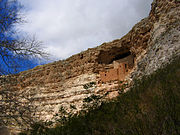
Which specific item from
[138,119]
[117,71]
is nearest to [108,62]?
[117,71]

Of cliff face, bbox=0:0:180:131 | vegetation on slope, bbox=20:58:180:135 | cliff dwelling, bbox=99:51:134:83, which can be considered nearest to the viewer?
vegetation on slope, bbox=20:58:180:135

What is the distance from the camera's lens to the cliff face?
22.3 ft

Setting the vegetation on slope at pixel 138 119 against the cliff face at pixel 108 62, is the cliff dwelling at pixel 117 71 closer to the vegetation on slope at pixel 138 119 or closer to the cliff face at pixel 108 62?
the cliff face at pixel 108 62

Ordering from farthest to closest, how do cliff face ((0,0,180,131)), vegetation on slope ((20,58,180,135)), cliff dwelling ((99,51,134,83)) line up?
cliff dwelling ((99,51,134,83)), cliff face ((0,0,180,131)), vegetation on slope ((20,58,180,135))

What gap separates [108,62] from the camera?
1245cm

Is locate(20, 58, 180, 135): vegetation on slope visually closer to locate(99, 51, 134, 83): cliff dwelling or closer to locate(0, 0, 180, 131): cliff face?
locate(0, 0, 180, 131): cliff face

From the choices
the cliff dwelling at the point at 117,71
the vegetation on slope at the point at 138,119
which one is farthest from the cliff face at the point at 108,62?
the vegetation on slope at the point at 138,119

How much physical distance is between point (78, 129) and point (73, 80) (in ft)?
32.8

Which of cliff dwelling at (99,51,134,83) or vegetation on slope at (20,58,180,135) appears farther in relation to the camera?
cliff dwelling at (99,51,134,83)

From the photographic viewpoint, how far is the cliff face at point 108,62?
6.79m

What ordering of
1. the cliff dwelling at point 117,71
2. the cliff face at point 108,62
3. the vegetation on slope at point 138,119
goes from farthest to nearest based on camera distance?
the cliff dwelling at point 117,71 < the cliff face at point 108,62 < the vegetation on slope at point 138,119

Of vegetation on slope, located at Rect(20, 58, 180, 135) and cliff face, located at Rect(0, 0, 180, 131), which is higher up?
cliff face, located at Rect(0, 0, 180, 131)

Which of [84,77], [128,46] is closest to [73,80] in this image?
[84,77]

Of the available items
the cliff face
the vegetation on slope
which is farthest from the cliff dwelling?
the vegetation on slope
